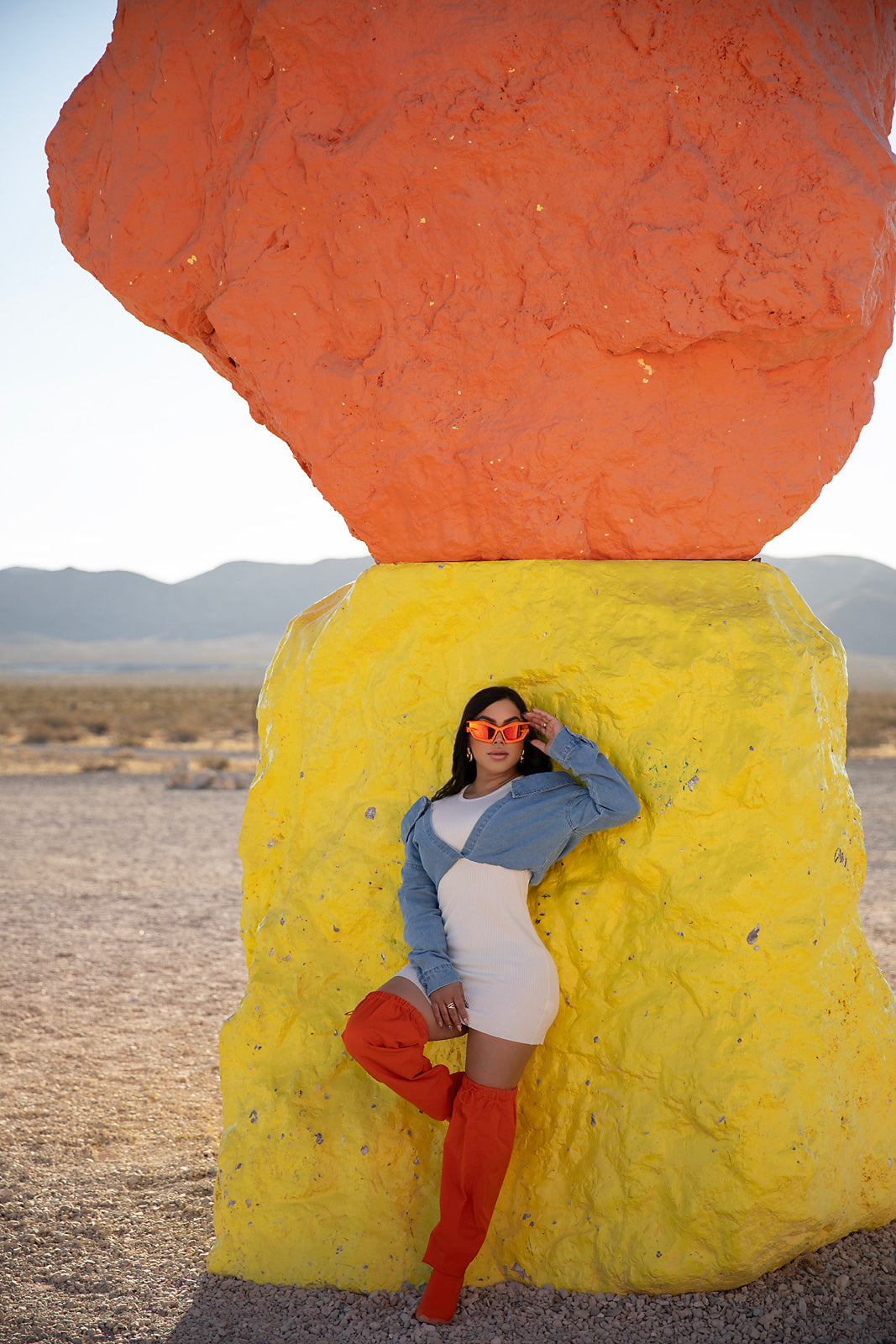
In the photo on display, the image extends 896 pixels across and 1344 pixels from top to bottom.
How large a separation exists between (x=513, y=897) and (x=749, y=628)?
103cm

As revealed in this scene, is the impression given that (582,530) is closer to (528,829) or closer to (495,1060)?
(528,829)

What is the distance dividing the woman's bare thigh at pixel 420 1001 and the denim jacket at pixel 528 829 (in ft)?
0.11

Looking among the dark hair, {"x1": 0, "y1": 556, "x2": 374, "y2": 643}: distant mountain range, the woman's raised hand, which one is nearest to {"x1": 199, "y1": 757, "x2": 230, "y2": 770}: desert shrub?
the dark hair

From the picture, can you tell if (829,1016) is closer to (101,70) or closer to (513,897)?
(513,897)

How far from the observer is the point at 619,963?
2607mm

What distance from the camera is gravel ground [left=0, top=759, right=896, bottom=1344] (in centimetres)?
242

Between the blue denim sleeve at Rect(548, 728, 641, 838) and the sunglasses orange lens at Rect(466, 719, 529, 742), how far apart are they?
109 millimetres

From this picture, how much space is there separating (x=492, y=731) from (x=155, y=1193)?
220 cm

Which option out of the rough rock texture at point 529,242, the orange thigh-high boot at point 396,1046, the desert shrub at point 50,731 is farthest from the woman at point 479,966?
the desert shrub at point 50,731

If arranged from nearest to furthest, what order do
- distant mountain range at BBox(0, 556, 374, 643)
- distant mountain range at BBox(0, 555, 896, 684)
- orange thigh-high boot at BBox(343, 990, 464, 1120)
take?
orange thigh-high boot at BBox(343, 990, 464, 1120)
distant mountain range at BBox(0, 555, 896, 684)
distant mountain range at BBox(0, 556, 374, 643)

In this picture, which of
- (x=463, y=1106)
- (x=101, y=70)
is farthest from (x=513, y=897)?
(x=101, y=70)

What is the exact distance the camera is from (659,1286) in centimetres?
243

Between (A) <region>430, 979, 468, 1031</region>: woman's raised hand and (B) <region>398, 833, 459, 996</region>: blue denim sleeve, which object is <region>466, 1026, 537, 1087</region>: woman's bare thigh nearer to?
(A) <region>430, 979, 468, 1031</region>: woman's raised hand

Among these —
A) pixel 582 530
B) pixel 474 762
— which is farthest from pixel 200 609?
pixel 474 762
